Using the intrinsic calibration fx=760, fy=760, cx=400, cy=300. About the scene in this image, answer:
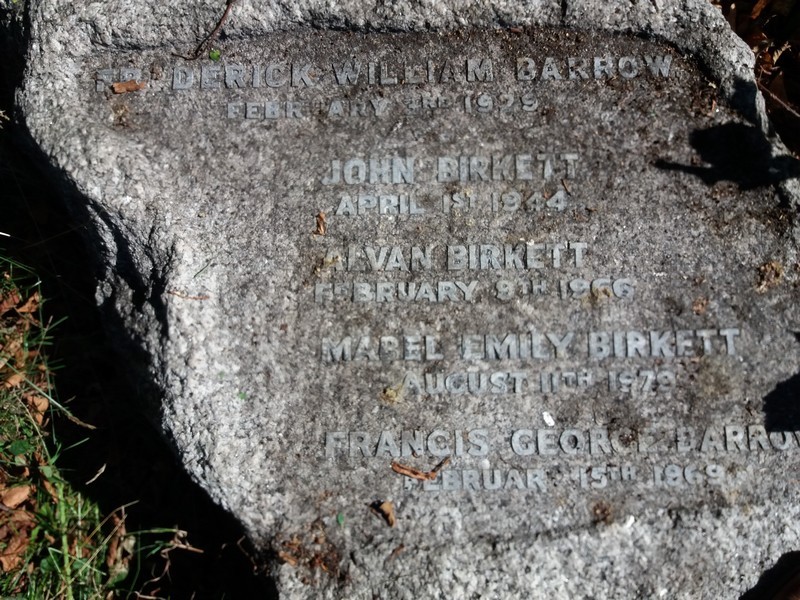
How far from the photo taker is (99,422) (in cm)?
260

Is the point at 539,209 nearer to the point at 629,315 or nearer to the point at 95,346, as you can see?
the point at 629,315

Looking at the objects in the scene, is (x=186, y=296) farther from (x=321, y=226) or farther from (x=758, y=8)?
(x=758, y=8)

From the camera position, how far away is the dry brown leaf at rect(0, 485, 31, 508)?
2.50m

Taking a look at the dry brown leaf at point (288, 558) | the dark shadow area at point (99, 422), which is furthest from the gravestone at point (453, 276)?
the dark shadow area at point (99, 422)

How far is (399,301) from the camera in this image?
2.14 meters

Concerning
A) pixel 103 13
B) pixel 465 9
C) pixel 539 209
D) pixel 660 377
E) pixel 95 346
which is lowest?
pixel 95 346

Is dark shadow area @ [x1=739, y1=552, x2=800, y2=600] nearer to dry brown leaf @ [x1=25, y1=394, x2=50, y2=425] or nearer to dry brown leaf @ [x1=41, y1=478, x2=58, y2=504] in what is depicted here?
dry brown leaf @ [x1=41, y1=478, x2=58, y2=504]

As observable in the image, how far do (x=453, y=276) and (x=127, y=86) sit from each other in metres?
1.13

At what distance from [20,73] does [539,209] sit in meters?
1.65

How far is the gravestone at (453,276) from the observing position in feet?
6.63

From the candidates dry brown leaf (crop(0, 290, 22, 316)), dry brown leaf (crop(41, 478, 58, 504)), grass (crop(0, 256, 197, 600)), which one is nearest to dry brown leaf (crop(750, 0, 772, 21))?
grass (crop(0, 256, 197, 600))

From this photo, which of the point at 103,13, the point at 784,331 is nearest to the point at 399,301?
the point at 784,331

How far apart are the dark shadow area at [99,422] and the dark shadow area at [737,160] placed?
177 centimetres

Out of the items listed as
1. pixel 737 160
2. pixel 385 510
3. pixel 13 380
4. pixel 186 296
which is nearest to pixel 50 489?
pixel 13 380
